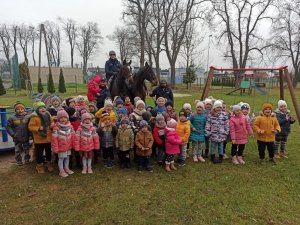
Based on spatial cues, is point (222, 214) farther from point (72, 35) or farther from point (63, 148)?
point (72, 35)

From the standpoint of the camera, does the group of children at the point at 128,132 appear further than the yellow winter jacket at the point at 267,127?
No

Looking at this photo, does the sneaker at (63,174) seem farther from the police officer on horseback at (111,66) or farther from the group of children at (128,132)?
the police officer on horseback at (111,66)

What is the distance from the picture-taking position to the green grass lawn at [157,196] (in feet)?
11.7

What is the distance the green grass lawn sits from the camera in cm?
357

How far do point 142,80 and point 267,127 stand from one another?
11.0 feet

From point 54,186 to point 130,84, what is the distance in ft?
11.2

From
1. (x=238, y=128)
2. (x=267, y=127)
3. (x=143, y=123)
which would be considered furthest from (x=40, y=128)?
(x=267, y=127)

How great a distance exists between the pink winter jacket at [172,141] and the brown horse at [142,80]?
6.52 feet

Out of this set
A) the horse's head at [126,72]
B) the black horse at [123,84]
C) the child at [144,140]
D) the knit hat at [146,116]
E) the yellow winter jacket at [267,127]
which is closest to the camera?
the child at [144,140]

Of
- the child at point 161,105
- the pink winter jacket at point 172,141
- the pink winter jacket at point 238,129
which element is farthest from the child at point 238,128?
the child at point 161,105

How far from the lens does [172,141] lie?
5098 millimetres

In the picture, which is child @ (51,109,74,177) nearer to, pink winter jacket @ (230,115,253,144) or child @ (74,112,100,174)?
child @ (74,112,100,174)

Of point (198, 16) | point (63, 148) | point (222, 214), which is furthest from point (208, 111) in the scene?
point (198, 16)

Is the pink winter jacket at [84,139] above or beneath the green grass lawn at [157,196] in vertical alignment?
above
